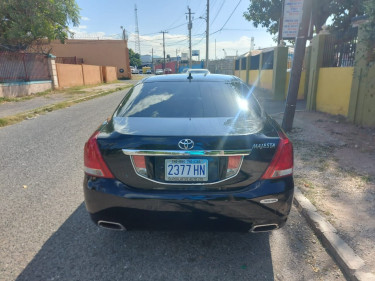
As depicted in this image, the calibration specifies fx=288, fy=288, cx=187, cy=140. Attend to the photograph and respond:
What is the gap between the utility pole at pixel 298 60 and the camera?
19.6ft

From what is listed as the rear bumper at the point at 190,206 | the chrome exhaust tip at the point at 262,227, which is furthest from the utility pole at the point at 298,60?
the chrome exhaust tip at the point at 262,227

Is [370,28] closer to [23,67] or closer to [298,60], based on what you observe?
[298,60]

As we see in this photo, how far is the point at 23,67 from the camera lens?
16.2m

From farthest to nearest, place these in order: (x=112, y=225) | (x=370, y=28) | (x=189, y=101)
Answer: (x=370, y=28)
(x=189, y=101)
(x=112, y=225)

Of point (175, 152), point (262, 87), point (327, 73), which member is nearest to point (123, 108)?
point (175, 152)

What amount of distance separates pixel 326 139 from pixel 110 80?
103 feet

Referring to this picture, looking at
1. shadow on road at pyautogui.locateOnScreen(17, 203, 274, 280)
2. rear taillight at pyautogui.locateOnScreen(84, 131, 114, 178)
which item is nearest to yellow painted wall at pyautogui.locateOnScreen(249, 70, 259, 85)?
shadow on road at pyautogui.locateOnScreen(17, 203, 274, 280)

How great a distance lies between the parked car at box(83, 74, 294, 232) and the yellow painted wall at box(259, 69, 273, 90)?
47.6ft

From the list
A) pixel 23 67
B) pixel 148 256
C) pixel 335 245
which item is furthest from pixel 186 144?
pixel 23 67

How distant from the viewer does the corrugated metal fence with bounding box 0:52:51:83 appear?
49.4 feet

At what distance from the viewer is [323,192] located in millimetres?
3613

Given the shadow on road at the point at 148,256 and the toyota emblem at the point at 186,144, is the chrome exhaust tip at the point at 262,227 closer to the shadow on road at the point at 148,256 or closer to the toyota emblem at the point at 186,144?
the shadow on road at the point at 148,256

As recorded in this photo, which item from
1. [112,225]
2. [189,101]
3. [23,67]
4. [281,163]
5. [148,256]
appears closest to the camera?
[281,163]

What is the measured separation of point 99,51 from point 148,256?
44.1 m
